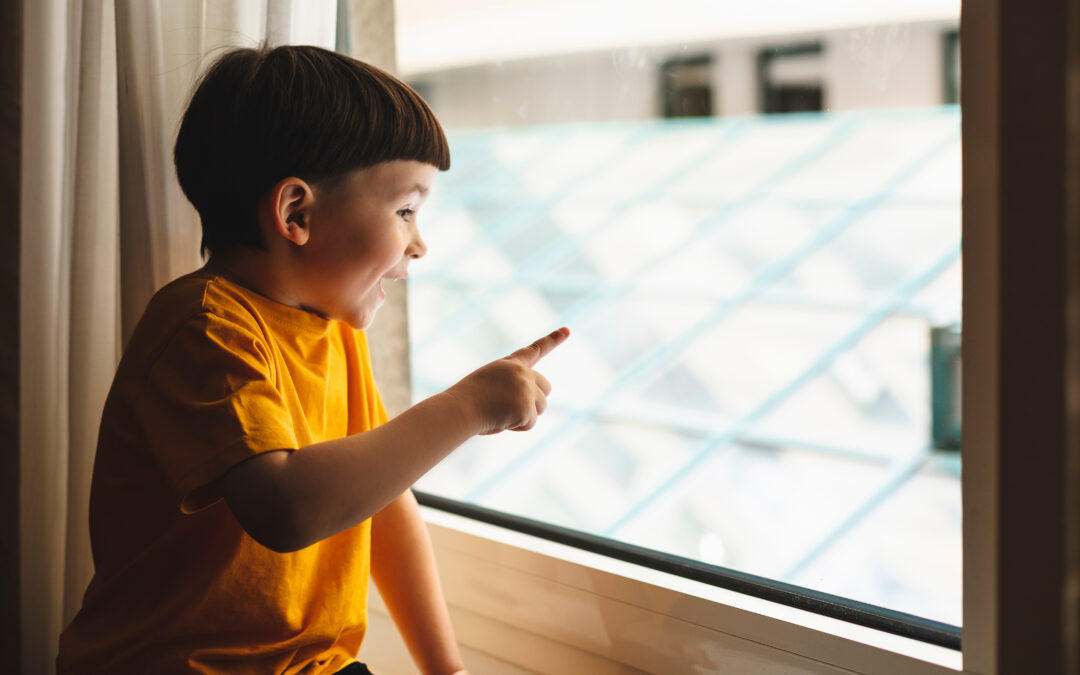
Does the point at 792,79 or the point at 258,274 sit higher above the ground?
the point at 792,79

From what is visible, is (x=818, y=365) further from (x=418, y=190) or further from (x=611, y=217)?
(x=418, y=190)

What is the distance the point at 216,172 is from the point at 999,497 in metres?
0.59

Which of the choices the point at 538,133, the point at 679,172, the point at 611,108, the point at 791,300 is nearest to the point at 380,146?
the point at 611,108

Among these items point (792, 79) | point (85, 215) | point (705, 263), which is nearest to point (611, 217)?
point (705, 263)

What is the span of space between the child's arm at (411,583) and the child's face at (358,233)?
0.71 ft

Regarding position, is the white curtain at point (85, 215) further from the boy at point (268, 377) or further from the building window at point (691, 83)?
the building window at point (691, 83)

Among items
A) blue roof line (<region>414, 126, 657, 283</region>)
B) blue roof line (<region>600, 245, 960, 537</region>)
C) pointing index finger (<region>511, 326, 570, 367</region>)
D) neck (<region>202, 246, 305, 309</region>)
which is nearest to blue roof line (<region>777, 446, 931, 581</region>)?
blue roof line (<region>600, 245, 960, 537</region>)

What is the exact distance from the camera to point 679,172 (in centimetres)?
355

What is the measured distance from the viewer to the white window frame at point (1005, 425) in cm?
40

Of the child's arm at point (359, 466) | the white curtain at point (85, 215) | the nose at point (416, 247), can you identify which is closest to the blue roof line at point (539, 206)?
the white curtain at point (85, 215)

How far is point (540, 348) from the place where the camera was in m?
0.60

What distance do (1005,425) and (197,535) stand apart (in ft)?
1.82

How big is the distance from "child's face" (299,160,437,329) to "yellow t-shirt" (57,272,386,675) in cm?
3

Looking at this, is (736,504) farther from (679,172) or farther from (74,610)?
(74,610)
